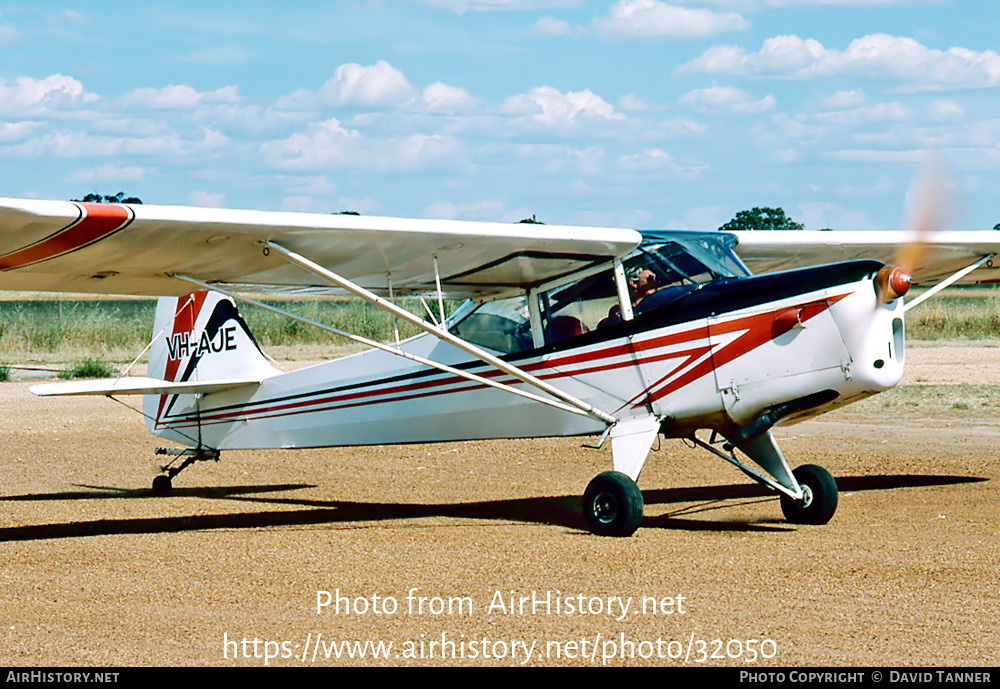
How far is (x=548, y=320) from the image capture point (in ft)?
31.7

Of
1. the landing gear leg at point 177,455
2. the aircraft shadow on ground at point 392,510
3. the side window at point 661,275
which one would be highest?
the side window at point 661,275

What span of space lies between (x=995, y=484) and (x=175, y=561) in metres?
7.84

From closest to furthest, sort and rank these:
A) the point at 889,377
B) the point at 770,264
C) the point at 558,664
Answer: the point at 558,664, the point at 889,377, the point at 770,264

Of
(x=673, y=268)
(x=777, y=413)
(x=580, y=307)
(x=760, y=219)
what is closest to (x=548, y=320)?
(x=580, y=307)

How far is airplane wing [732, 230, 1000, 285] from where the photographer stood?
10.9 meters

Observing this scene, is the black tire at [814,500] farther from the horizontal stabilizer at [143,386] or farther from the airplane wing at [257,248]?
the horizontal stabilizer at [143,386]

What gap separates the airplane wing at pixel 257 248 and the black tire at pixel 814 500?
2.37 m

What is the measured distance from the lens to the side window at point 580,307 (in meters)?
9.21

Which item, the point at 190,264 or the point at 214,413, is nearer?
the point at 190,264

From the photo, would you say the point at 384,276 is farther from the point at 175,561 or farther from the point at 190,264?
the point at 175,561

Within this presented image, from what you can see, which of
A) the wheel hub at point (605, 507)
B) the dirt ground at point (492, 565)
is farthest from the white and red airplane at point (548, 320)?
the dirt ground at point (492, 565)

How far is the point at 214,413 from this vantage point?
12141 millimetres

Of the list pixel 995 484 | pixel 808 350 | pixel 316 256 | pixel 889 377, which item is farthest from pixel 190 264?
pixel 995 484

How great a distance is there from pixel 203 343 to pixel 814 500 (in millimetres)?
6927
